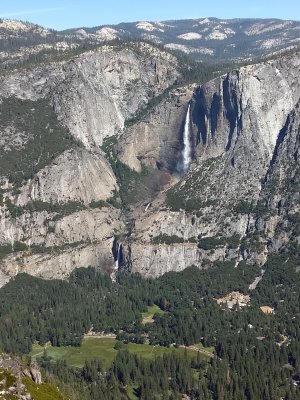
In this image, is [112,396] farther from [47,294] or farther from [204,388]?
[47,294]

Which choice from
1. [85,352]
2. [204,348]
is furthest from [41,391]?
[204,348]

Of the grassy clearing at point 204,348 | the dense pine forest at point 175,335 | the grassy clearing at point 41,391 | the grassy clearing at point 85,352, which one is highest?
the grassy clearing at point 41,391

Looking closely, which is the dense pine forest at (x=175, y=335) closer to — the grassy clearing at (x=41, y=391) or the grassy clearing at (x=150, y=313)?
the grassy clearing at (x=150, y=313)

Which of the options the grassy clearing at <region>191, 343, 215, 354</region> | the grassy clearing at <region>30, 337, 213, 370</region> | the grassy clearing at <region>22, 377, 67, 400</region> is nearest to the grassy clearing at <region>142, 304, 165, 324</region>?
the grassy clearing at <region>30, 337, 213, 370</region>

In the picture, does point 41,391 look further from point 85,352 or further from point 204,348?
point 204,348

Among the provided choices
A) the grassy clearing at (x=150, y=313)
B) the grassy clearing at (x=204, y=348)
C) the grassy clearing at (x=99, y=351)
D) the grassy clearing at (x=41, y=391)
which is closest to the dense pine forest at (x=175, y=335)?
the grassy clearing at (x=204, y=348)

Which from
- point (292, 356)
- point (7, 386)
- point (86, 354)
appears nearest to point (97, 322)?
point (86, 354)

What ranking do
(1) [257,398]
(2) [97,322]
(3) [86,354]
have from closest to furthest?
(1) [257,398]
(3) [86,354]
(2) [97,322]
